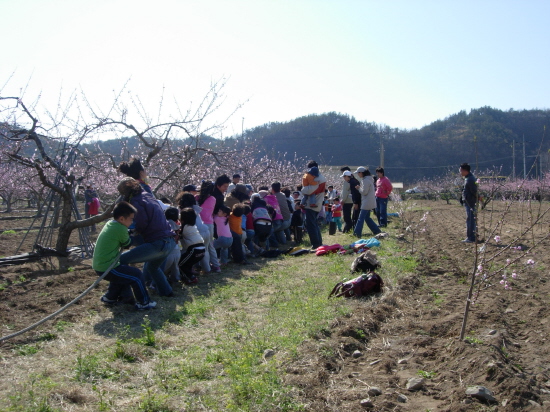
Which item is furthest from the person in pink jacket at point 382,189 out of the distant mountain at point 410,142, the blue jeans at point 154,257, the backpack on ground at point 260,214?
the distant mountain at point 410,142

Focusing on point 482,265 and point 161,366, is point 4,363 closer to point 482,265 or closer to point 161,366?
point 161,366

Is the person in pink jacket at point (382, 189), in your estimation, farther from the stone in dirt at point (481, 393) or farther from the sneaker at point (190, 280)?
the stone in dirt at point (481, 393)

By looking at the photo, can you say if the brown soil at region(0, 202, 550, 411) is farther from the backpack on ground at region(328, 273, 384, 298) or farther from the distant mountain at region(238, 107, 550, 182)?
the distant mountain at region(238, 107, 550, 182)

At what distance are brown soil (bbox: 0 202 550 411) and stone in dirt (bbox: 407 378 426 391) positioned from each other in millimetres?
33

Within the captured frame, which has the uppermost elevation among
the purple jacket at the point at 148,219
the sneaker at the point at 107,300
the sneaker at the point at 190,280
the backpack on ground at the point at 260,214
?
the purple jacket at the point at 148,219

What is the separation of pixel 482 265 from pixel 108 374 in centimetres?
364

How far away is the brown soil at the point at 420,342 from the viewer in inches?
129

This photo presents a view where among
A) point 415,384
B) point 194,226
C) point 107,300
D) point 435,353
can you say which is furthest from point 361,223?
point 415,384

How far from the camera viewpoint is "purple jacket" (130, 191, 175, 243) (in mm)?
6090

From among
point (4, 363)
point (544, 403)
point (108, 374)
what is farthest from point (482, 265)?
point (4, 363)

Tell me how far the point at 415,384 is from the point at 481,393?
45cm

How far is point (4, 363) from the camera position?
380cm

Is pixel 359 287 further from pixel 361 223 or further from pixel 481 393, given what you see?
pixel 361 223

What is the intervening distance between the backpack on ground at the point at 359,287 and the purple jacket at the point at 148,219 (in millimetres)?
2338
